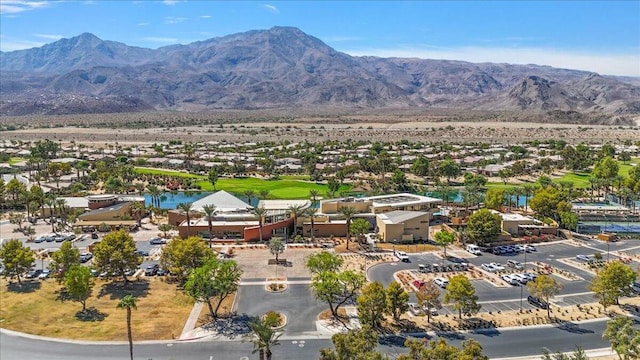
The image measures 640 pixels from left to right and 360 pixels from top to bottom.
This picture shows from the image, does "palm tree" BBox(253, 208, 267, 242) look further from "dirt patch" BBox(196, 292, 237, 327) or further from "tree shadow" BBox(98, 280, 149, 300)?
"dirt patch" BBox(196, 292, 237, 327)

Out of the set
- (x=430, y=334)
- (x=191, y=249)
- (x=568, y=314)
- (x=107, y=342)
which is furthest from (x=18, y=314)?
(x=568, y=314)

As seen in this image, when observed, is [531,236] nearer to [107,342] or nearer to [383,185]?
[383,185]

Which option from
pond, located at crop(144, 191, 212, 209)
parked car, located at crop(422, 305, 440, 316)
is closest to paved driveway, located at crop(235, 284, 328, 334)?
parked car, located at crop(422, 305, 440, 316)

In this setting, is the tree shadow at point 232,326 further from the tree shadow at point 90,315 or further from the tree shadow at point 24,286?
the tree shadow at point 24,286

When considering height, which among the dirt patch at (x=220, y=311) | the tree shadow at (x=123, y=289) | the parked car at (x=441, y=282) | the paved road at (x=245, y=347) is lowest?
the paved road at (x=245, y=347)

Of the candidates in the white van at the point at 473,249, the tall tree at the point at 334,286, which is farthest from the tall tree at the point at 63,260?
the white van at the point at 473,249

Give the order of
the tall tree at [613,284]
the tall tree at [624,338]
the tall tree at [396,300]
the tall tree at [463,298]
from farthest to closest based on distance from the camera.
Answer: the tall tree at [613,284] → the tall tree at [396,300] → the tall tree at [463,298] → the tall tree at [624,338]

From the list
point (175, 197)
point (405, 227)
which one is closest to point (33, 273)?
point (175, 197)
